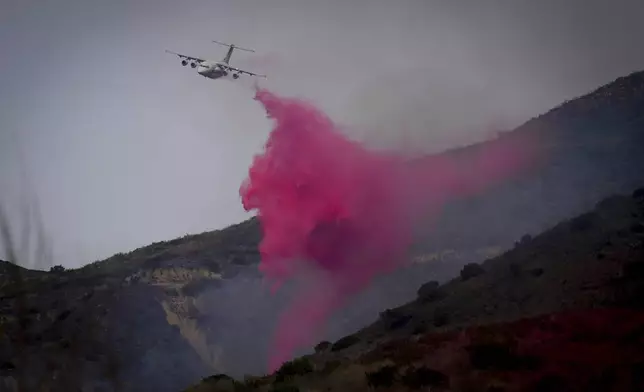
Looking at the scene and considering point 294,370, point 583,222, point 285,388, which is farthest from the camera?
point 583,222

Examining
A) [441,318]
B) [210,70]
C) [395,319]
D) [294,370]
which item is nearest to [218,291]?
[210,70]

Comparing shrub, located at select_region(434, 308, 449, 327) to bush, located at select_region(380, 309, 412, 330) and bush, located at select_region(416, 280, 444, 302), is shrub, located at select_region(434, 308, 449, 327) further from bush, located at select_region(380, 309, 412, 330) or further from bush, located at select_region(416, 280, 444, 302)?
bush, located at select_region(416, 280, 444, 302)

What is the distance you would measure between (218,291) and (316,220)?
1503 centimetres

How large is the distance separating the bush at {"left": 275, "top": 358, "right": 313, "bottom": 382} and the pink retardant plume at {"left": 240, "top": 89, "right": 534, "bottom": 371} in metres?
24.4

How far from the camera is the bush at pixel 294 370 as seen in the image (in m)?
37.1

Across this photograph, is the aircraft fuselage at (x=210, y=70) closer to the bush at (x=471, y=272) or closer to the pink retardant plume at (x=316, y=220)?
the pink retardant plume at (x=316, y=220)

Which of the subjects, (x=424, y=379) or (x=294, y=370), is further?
(x=294, y=370)

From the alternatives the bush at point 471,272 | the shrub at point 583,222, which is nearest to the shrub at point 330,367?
the bush at point 471,272

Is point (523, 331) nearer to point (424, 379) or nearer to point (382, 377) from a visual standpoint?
point (424, 379)

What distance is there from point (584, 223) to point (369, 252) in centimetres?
2538

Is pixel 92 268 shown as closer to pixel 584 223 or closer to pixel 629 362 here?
pixel 584 223

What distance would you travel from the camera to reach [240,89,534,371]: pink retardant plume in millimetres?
71375

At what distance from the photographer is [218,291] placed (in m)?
77.7

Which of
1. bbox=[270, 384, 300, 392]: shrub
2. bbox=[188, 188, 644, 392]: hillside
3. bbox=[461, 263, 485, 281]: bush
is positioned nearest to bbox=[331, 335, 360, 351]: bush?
bbox=[188, 188, 644, 392]: hillside
